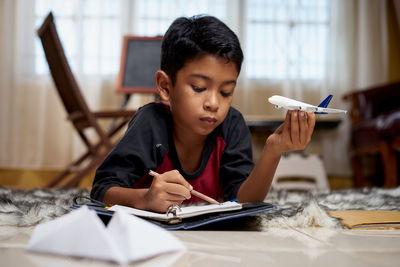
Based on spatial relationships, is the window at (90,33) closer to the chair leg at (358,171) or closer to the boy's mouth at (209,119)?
the chair leg at (358,171)

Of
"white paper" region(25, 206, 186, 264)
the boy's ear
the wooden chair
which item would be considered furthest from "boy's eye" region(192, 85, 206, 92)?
the wooden chair

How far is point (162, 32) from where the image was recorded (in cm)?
300

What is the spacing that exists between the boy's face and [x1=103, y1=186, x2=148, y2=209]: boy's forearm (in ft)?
0.70

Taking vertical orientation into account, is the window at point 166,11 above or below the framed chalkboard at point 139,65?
above

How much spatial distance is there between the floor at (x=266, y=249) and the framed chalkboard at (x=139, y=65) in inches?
66.3

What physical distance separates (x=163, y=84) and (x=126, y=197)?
32cm

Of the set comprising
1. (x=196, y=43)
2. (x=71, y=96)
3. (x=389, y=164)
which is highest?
(x=196, y=43)

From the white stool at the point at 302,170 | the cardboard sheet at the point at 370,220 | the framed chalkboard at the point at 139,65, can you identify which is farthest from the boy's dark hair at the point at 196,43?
the white stool at the point at 302,170

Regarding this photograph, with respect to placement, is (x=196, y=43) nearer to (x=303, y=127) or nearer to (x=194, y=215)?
(x=303, y=127)

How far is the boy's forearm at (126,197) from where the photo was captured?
78 centimetres

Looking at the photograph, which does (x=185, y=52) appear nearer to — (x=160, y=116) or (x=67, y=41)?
(x=160, y=116)

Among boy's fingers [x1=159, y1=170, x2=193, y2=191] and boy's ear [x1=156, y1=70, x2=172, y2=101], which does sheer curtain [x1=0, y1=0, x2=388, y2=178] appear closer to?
boy's ear [x1=156, y1=70, x2=172, y2=101]

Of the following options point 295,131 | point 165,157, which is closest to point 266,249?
point 295,131

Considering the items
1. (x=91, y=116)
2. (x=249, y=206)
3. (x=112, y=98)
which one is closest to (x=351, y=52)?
(x=112, y=98)
